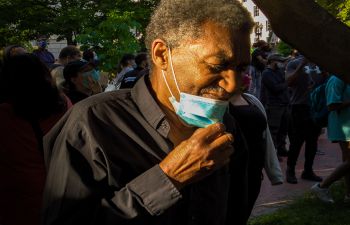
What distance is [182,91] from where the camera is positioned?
200cm

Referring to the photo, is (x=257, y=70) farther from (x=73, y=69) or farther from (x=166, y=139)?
(x=166, y=139)

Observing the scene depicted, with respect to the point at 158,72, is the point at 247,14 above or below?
above

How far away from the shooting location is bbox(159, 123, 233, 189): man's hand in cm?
175

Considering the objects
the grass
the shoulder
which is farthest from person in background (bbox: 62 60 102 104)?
the shoulder

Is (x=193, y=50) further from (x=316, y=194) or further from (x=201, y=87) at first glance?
(x=316, y=194)

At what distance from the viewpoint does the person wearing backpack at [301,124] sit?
819 centimetres

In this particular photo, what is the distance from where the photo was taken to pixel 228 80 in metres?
1.94

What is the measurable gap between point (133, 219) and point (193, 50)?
661mm

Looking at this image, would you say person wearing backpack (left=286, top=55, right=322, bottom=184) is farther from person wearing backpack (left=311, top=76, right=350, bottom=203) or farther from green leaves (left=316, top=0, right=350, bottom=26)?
green leaves (left=316, top=0, right=350, bottom=26)

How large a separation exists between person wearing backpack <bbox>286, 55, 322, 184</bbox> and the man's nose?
6368 mm

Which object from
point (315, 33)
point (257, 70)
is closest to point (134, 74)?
point (257, 70)

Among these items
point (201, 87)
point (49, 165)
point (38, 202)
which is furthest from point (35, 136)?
point (201, 87)

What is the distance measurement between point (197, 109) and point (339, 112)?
523 centimetres

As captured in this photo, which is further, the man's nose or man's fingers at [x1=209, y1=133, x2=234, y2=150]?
the man's nose
